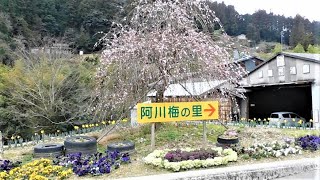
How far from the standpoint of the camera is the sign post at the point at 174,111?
20.0ft

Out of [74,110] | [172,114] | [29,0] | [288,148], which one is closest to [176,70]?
[172,114]

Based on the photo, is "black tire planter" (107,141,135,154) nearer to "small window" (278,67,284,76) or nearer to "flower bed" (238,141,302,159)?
"flower bed" (238,141,302,159)

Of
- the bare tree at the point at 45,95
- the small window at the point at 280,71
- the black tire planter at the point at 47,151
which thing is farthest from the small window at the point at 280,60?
the black tire planter at the point at 47,151

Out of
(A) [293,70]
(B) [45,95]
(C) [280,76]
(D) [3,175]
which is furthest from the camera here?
(C) [280,76]

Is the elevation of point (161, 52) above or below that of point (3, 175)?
above

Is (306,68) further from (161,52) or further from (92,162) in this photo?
(92,162)

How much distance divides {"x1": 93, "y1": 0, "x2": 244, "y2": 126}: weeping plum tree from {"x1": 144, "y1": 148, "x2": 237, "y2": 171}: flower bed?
249 centimetres

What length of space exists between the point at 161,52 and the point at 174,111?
1680 millimetres

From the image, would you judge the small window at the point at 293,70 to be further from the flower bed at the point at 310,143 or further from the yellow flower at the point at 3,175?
the yellow flower at the point at 3,175

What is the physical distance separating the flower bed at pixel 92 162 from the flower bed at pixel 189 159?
547 mm

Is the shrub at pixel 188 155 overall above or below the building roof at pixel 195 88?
below

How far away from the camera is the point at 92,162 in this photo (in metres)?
5.27

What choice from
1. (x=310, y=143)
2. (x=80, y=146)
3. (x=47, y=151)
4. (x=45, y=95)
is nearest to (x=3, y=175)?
(x=47, y=151)

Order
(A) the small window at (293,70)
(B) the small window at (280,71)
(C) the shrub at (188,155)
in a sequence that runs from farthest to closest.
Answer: (B) the small window at (280,71), (A) the small window at (293,70), (C) the shrub at (188,155)
